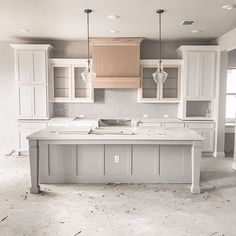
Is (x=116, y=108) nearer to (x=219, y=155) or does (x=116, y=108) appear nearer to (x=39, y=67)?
(x=39, y=67)

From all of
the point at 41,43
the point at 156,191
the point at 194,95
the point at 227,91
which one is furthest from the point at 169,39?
the point at 156,191

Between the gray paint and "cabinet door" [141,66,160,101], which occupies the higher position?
"cabinet door" [141,66,160,101]

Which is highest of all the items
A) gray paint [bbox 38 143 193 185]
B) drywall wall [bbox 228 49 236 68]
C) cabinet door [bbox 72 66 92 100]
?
drywall wall [bbox 228 49 236 68]

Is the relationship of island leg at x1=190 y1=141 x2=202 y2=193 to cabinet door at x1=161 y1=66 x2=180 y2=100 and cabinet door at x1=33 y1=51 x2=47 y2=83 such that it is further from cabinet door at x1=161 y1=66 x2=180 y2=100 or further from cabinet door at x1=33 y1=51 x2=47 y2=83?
cabinet door at x1=33 y1=51 x2=47 y2=83

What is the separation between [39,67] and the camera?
229 inches

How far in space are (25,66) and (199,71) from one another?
12.3ft

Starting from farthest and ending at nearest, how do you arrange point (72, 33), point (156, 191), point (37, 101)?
point (37, 101)
point (72, 33)
point (156, 191)

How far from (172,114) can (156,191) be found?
288 centimetres

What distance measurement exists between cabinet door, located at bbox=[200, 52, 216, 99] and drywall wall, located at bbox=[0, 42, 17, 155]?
424 centimetres

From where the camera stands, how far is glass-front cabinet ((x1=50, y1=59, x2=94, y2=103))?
602 centimetres

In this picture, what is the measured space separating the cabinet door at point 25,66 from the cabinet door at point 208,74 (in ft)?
12.1

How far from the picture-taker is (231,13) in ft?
13.0

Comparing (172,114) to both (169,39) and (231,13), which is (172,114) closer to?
(169,39)

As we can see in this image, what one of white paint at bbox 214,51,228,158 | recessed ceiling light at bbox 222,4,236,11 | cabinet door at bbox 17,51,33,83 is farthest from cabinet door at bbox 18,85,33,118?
recessed ceiling light at bbox 222,4,236,11
